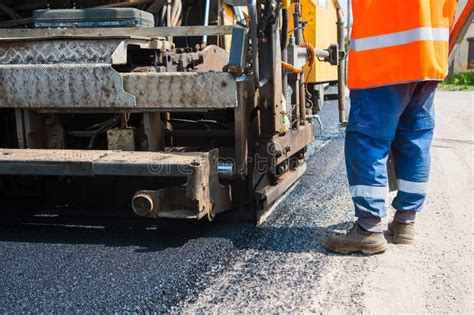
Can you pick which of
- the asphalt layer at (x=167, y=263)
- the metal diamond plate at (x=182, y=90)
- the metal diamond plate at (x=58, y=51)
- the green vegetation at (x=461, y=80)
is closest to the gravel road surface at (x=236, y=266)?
the asphalt layer at (x=167, y=263)

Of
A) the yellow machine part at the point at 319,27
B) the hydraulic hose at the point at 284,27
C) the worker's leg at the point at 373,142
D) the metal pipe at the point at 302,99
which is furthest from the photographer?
the yellow machine part at the point at 319,27

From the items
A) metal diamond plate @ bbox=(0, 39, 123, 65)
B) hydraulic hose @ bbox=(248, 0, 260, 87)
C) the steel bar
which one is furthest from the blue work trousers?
metal diamond plate @ bbox=(0, 39, 123, 65)

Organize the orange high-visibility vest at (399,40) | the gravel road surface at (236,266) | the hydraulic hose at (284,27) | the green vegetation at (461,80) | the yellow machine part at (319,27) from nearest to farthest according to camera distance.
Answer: the gravel road surface at (236,266) → the orange high-visibility vest at (399,40) → the hydraulic hose at (284,27) → the yellow machine part at (319,27) → the green vegetation at (461,80)

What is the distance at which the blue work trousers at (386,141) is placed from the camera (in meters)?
3.12

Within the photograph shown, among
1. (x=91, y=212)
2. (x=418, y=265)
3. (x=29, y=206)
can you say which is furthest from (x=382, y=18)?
(x=29, y=206)

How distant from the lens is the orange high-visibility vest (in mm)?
3006

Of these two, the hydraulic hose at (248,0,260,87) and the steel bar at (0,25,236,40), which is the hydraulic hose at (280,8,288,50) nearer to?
the steel bar at (0,25,236,40)

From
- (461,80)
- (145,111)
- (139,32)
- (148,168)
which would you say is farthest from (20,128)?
(461,80)

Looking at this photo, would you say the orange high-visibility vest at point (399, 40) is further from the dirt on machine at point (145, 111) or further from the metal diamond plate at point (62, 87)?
the metal diamond plate at point (62, 87)

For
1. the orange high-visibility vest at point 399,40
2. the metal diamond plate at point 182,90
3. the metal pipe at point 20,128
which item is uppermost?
the orange high-visibility vest at point 399,40

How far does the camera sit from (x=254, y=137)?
143 inches

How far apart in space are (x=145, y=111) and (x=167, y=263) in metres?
0.92

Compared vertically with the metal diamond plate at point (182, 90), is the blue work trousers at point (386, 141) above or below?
below

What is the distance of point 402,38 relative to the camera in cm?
303
